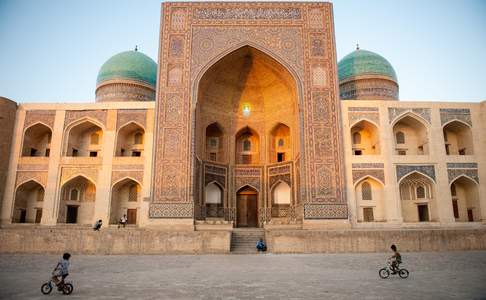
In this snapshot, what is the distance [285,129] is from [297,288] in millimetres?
13878

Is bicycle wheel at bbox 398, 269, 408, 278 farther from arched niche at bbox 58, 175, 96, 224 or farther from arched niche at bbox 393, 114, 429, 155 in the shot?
arched niche at bbox 58, 175, 96, 224

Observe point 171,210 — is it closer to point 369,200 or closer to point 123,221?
point 123,221

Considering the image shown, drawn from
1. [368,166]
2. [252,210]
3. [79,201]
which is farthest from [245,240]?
[79,201]

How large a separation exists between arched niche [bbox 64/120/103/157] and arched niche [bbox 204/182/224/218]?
219 inches

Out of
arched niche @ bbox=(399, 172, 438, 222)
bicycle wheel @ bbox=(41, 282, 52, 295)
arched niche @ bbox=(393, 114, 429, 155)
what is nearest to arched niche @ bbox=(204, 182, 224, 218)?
arched niche @ bbox=(399, 172, 438, 222)

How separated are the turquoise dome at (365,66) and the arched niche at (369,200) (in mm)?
7825

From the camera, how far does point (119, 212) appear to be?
1672 centimetres

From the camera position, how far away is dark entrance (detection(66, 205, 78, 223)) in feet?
54.3

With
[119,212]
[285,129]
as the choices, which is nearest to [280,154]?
[285,129]

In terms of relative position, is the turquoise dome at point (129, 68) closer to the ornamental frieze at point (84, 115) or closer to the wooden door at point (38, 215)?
the ornamental frieze at point (84, 115)

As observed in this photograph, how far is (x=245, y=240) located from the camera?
42.1ft

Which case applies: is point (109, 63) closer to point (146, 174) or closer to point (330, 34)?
point (146, 174)

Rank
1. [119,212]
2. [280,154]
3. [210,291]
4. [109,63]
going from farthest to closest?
[109,63] < [280,154] < [119,212] < [210,291]

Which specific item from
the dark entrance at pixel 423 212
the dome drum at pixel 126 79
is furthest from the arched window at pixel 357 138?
the dome drum at pixel 126 79
